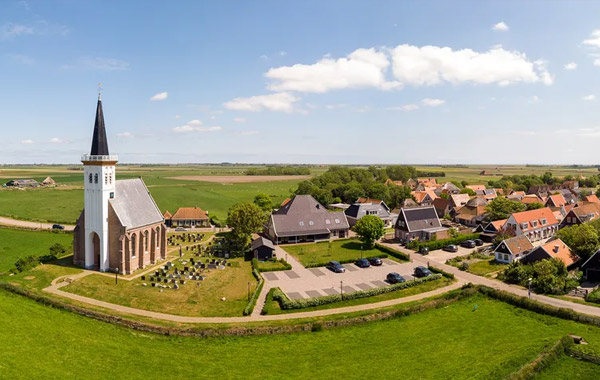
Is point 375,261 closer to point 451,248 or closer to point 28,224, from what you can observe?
point 451,248

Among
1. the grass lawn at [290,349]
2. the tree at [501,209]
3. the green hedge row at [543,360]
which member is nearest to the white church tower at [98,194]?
the grass lawn at [290,349]

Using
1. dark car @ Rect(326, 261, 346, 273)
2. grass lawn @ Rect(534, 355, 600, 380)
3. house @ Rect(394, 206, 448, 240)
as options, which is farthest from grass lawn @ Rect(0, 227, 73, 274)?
grass lawn @ Rect(534, 355, 600, 380)

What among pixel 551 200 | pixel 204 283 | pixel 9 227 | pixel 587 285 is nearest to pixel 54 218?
pixel 9 227

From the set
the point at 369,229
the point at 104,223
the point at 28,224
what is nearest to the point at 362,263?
the point at 369,229

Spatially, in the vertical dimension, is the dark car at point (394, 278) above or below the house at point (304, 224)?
below

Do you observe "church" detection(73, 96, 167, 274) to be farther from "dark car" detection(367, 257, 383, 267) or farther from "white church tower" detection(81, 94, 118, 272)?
"dark car" detection(367, 257, 383, 267)

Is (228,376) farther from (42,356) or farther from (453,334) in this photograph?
(453,334)

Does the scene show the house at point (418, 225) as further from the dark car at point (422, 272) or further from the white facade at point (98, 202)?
the white facade at point (98, 202)
